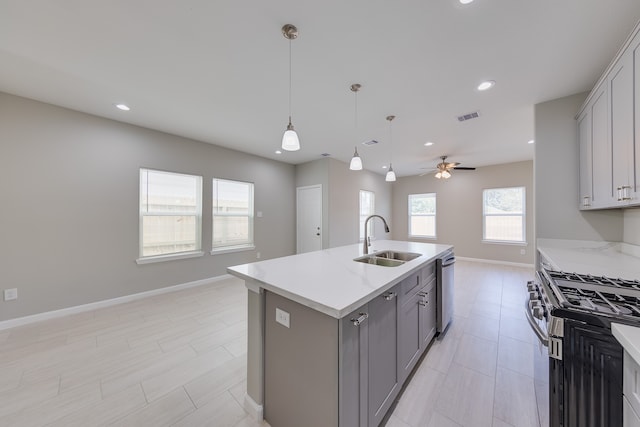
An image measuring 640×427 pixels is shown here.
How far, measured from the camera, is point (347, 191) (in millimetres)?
5918

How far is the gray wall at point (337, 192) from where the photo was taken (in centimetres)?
533

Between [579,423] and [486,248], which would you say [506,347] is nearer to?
[579,423]

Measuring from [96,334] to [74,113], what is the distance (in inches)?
113

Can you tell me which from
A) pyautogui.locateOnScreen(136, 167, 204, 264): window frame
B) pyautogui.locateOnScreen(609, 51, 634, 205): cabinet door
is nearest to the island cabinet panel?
pyautogui.locateOnScreen(609, 51, 634, 205): cabinet door

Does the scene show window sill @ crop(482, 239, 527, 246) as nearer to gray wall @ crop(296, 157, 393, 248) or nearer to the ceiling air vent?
gray wall @ crop(296, 157, 393, 248)

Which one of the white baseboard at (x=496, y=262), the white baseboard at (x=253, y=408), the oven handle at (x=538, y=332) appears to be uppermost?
the oven handle at (x=538, y=332)

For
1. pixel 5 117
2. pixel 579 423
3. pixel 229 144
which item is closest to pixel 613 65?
pixel 579 423

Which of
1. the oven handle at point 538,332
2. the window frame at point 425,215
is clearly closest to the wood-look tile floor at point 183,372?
the oven handle at point 538,332

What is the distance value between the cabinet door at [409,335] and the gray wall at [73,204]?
3830mm

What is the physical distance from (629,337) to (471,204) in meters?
6.47

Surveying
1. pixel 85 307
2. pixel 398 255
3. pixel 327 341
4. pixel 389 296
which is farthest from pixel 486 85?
pixel 85 307

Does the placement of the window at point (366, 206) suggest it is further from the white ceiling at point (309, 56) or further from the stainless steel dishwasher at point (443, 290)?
the stainless steel dishwasher at point (443, 290)

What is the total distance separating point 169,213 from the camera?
3.88 m

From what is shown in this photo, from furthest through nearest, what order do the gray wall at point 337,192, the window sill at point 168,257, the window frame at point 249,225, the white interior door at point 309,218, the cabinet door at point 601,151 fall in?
the white interior door at point 309,218 < the gray wall at point 337,192 < the window frame at point 249,225 < the window sill at point 168,257 < the cabinet door at point 601,151
